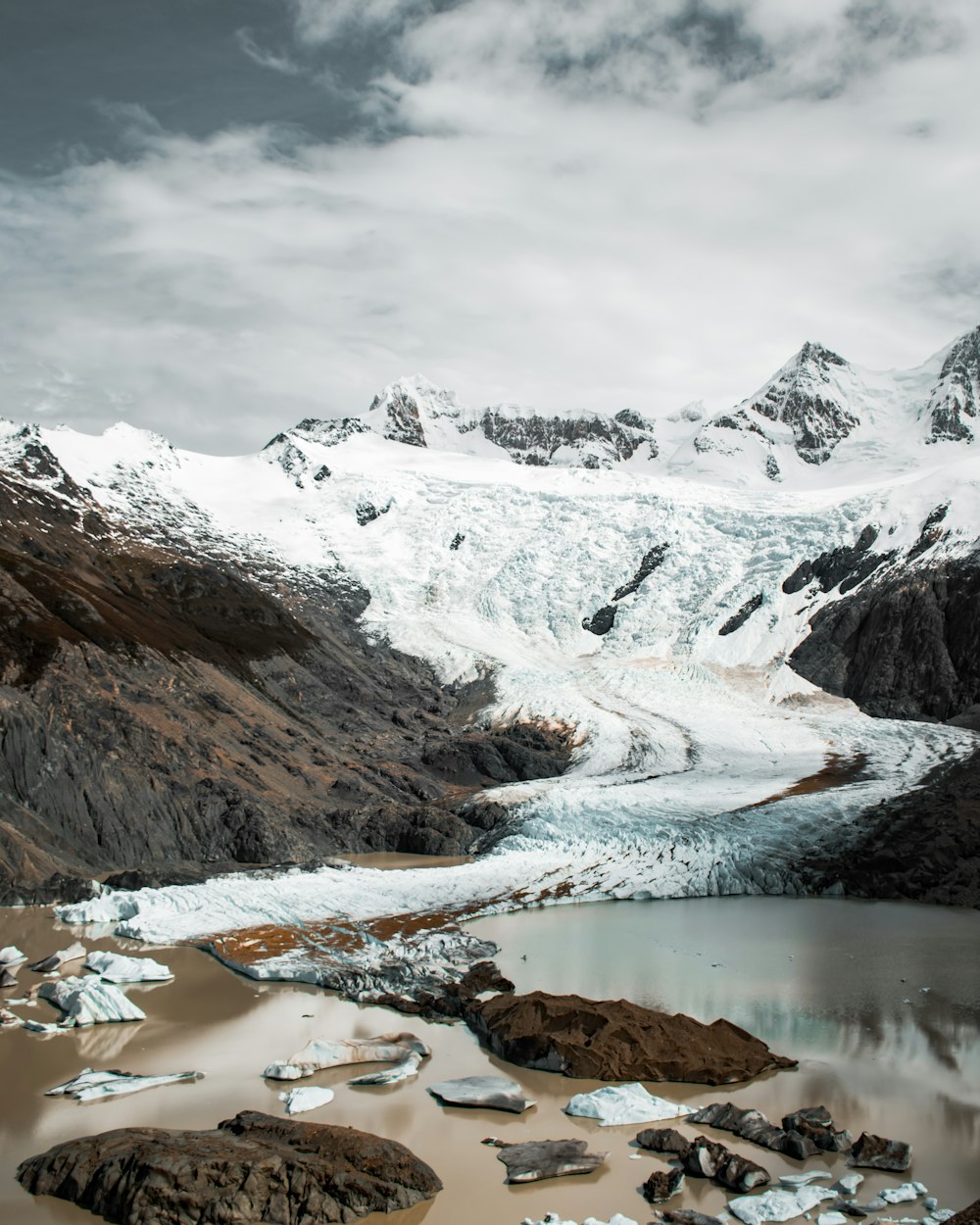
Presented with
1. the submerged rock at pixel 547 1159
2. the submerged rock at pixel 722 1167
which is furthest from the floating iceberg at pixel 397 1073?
the submerged rock at pixel 722 1167

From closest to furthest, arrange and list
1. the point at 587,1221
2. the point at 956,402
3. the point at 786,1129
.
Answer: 1. the point at 587,1221
2. the point at 786,1129
3. the point at 956,402

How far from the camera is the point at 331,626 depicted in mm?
108312

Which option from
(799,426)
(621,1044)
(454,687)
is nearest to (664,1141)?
(621,1044)

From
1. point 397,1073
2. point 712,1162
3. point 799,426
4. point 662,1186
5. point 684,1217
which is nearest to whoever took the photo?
point 684,1217

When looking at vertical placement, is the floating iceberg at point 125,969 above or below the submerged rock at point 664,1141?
below

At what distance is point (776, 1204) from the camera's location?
55.2ft

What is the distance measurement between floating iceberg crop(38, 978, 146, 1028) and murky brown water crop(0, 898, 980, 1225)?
0.41m

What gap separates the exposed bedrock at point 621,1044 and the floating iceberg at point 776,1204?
5729 mm

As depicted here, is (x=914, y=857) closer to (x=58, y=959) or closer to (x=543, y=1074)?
(x=543, y=1074)

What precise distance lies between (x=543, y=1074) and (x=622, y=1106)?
3.04 metres

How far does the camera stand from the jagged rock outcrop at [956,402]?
182125 millimetres

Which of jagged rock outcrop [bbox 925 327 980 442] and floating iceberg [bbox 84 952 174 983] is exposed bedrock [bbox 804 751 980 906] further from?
jagged rock outcrop [bbox 925 327 980 442]

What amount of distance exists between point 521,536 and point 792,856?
8788 centimetres

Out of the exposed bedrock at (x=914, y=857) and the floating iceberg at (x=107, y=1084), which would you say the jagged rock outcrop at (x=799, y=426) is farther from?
the floating iceberg at (x=107, y=1084)
